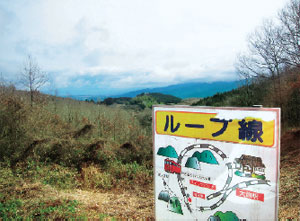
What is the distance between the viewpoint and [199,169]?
10.2 ft

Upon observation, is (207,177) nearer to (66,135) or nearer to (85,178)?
(85,178)

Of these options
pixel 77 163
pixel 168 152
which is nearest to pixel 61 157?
pixel 77 163

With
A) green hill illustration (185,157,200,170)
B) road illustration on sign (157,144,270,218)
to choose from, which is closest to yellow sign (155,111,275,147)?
road illustration on sign (157,144,270,218)

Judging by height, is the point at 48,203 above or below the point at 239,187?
below

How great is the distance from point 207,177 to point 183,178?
Result: 1.20 feet

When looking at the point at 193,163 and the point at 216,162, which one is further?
the point at 193,163

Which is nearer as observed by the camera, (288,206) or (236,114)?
(236,114)

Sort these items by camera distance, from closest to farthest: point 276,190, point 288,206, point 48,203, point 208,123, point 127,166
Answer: point 276,190 < point 208,123 < point 48,203 < point 288,206 < point 127,166

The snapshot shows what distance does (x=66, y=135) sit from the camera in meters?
9.56

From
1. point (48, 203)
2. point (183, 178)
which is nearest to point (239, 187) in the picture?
point (183, 178)

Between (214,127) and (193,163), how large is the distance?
22.1 inches

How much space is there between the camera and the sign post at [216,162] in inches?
104

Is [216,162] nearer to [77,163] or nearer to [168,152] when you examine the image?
[168,152]

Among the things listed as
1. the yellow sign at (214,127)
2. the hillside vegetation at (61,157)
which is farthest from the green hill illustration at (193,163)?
the hillside vegetation at (61,157)
